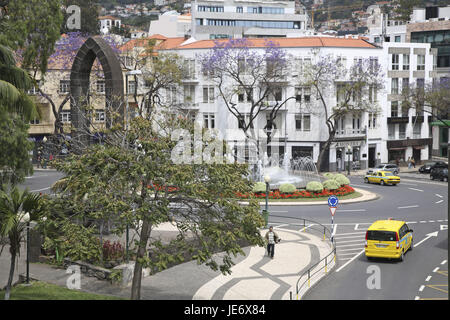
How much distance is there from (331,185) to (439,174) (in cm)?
1687

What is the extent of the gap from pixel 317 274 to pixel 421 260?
18.1 ft

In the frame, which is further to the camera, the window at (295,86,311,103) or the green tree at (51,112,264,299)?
the window at (295,86,311,103)

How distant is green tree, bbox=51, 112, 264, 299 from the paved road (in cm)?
456

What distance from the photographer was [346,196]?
149 ft

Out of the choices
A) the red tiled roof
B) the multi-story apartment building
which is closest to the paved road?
the red tiled roof

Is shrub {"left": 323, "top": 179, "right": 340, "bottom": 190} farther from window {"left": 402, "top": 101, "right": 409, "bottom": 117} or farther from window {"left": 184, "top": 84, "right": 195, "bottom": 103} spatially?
window {"left": 402, "top": 101, "right": 409, "bottom": 117}

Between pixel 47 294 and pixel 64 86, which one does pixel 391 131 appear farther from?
pixel 47 294

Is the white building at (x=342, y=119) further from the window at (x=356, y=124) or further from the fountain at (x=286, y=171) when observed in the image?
the fountain at (x=286, y=171)

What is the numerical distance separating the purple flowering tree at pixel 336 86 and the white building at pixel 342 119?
0.56m

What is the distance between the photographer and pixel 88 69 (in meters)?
30.6

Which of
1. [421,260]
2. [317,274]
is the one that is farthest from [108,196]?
[421,260]

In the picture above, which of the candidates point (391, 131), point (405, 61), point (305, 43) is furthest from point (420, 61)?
point (305, 43)

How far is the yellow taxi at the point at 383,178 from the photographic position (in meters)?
53.8

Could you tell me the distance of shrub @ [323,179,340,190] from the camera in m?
45.2
